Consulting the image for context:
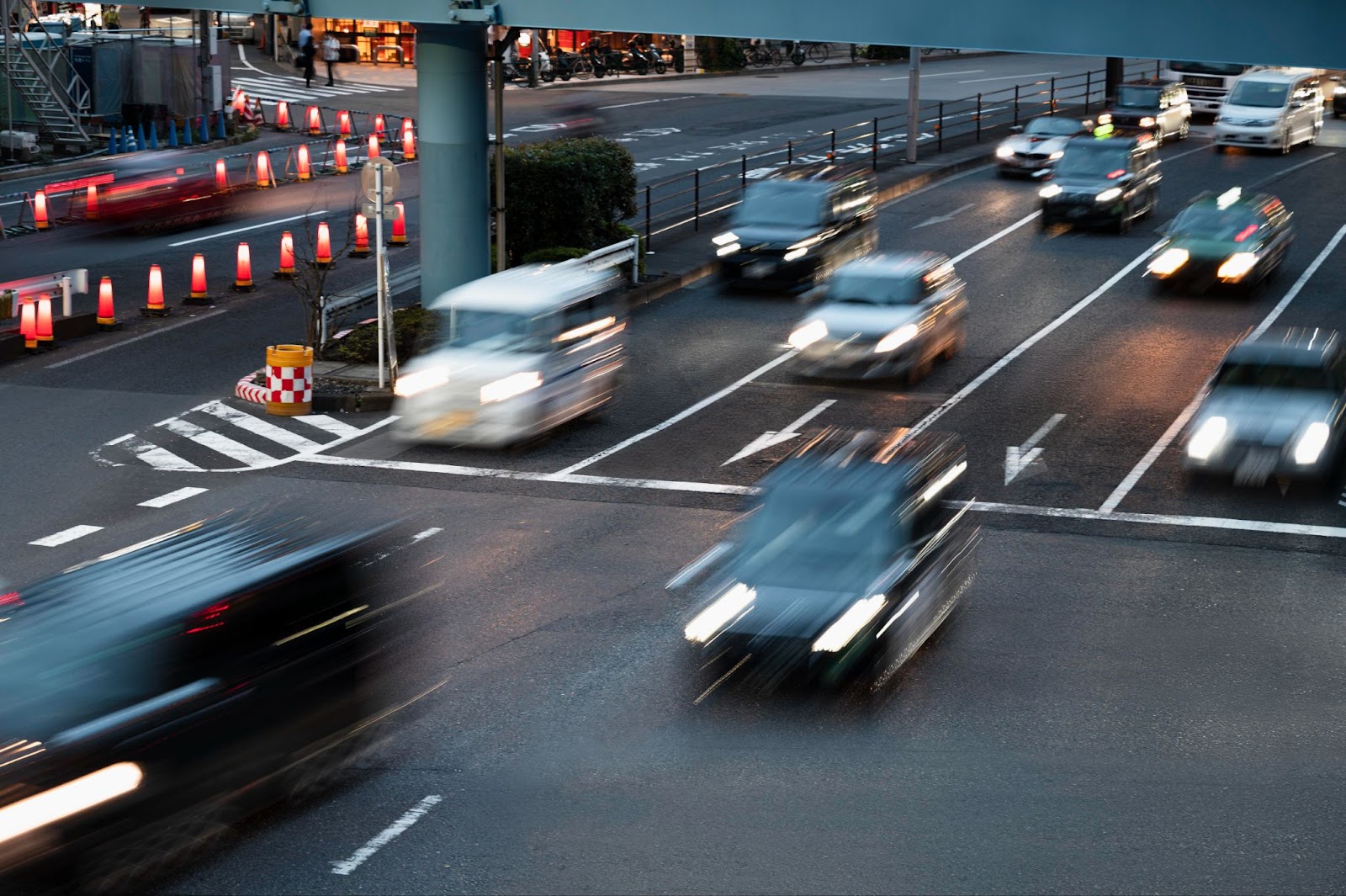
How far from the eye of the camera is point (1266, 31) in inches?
727

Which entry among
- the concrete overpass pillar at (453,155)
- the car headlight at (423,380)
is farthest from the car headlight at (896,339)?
the car headlight at (423,380)

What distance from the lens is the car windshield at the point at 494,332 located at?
19078 millimetres

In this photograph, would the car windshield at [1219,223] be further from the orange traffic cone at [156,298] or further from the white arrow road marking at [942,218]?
the orange traffic cone at [156,298]

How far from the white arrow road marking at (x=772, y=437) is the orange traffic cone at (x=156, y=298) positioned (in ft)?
34.3

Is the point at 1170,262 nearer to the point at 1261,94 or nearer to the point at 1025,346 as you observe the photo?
the point at 1025,346

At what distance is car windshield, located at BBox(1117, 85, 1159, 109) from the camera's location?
45438mm

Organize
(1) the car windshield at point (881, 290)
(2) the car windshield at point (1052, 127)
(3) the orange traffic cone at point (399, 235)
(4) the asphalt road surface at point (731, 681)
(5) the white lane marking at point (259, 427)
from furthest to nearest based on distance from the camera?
(2) the car windshield at point (1052, 127) < (3) the orange traffic cone at point (399, 235) < (1) the car windshield at point (881, 290) < (5) the white lane marking at point (259, 427) < (4) the asphalt road surface at point (731, 681)

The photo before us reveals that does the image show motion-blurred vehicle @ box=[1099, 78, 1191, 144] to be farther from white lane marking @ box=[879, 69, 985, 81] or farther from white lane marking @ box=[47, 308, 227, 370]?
white lane marking @ box=[47, 308, 227, 370]

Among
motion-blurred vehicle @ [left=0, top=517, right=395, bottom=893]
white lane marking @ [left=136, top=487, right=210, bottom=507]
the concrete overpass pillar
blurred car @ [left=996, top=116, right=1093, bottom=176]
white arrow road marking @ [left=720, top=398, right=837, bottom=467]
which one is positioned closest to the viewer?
motion-blurred vehicle @ [left=0, top=517, right=395, bottom=893]

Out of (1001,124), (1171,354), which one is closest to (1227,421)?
(1171,354)

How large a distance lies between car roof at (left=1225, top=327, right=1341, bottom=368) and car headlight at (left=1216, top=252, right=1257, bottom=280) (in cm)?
844

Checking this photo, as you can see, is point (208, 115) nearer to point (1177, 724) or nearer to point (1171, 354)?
point (1171, 354)

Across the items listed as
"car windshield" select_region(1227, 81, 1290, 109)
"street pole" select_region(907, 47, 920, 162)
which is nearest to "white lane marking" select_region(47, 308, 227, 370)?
"street pole" select_region(907, 47, 920, 162)

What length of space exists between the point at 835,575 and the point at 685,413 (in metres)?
8.90
